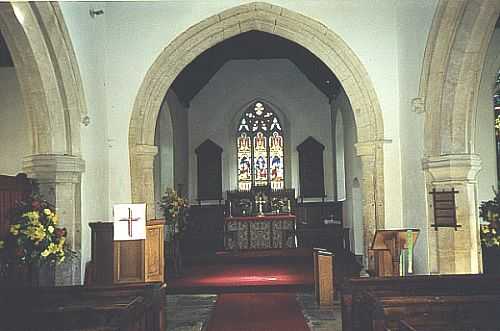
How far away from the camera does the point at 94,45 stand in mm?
7930

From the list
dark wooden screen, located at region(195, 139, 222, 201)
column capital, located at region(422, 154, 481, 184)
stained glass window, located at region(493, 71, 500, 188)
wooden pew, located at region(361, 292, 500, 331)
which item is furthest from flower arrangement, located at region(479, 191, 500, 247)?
dark wooden screen, located at region(195, 139, 222, 201)

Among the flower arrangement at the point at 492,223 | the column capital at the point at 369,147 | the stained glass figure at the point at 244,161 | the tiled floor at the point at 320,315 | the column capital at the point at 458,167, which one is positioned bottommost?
the tiled floor at the point at 320,315

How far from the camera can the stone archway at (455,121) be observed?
6715 mm

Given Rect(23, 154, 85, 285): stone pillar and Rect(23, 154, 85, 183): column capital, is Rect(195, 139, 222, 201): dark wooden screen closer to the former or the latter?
Rect(23, 154, 85, 285): stone pillar

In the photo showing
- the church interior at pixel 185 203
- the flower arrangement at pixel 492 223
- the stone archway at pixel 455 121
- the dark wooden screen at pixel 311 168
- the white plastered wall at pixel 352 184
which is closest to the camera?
the church interior at pixel 185 203

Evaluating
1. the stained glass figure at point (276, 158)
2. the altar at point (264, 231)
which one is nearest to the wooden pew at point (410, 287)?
the altar at point (264, 231)

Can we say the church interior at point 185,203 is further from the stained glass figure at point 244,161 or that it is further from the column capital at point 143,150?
the stained glass figure at point 244,161

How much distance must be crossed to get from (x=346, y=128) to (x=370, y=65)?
4170 mm

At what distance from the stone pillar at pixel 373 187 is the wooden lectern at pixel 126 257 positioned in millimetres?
2710

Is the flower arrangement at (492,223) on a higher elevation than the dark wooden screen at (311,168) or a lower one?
lower

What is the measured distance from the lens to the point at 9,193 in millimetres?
5949

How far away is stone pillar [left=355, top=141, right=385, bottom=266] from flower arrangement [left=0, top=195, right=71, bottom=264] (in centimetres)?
409

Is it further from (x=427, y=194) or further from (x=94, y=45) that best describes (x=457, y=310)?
(x=94, y=45)

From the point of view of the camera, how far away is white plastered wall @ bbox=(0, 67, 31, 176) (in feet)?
32.7
